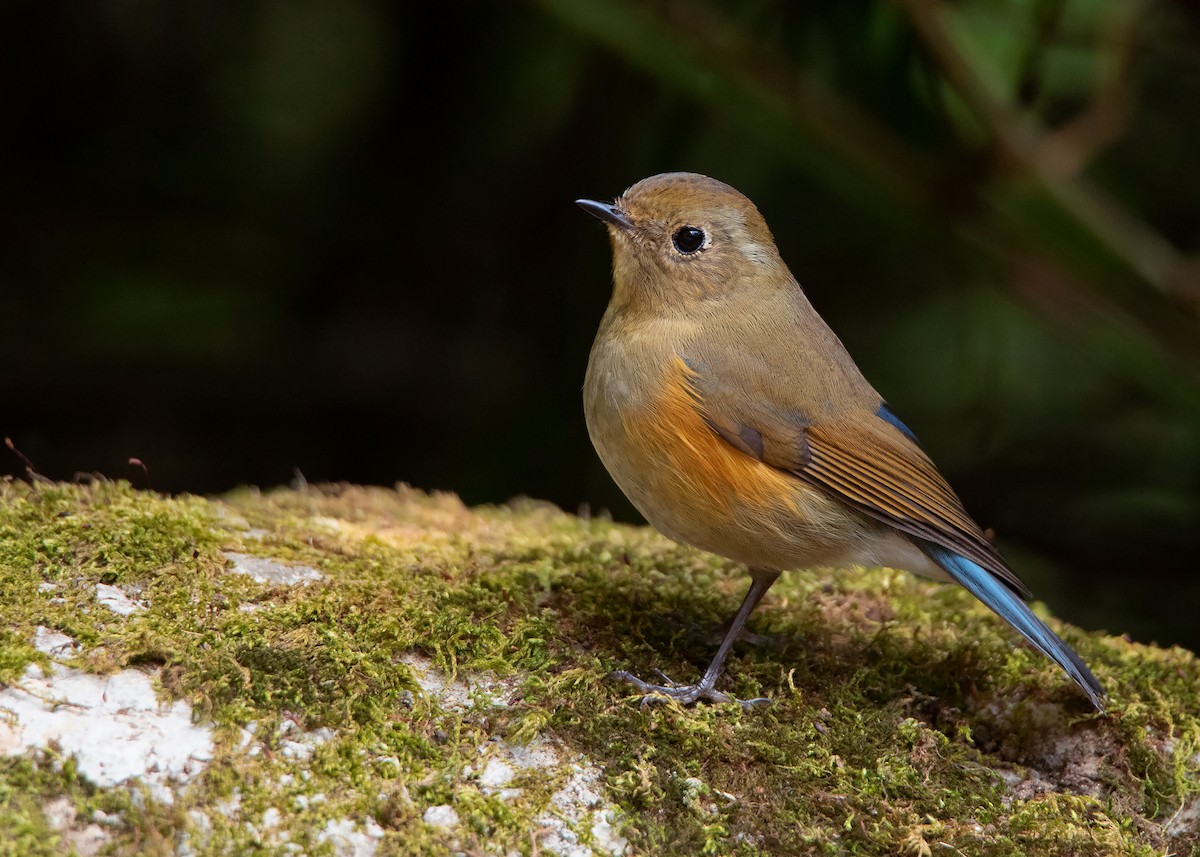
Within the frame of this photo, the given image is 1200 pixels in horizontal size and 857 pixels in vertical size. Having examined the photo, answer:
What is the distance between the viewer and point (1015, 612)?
120 inches

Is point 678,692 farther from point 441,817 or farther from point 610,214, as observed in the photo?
point 610,214

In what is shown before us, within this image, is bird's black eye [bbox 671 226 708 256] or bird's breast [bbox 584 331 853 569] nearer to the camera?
bird's breast [bbox 584 331 853 569]

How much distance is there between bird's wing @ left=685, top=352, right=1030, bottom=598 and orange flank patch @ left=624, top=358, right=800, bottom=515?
0.03 m

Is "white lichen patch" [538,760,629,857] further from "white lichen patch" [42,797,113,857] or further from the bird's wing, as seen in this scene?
the bird's wing

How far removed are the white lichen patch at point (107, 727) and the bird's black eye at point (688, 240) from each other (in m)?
2.03

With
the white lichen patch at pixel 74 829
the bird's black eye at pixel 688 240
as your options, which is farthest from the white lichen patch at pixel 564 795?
the bird's black eye at pixel 688 240

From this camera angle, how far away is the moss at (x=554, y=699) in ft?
7.40

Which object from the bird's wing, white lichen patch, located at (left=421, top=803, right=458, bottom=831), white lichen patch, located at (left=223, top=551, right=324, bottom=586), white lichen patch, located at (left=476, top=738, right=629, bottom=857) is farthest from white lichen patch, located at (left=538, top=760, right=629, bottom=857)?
the bird's wing

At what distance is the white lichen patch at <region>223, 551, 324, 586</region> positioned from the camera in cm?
295

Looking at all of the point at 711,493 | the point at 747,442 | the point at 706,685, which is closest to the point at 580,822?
the point at 706,685

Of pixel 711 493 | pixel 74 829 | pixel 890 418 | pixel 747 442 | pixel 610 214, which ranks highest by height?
pixel 610 214

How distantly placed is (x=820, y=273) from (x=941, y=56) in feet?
4.01

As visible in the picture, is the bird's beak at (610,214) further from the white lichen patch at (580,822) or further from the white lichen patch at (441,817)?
the white lichen patch at (441,817)

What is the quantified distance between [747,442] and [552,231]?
2.62 m
